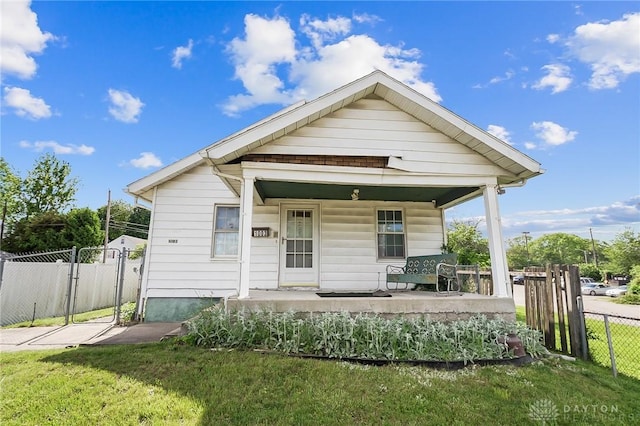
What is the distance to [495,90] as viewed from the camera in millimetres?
12680

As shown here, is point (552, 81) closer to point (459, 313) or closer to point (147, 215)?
point (459, 313)

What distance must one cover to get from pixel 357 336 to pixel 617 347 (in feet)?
20.4

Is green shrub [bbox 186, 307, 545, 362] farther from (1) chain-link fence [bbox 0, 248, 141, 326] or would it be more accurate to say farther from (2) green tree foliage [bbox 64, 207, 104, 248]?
(2) green tree foliage [bbox 64, 207, 104, 248]

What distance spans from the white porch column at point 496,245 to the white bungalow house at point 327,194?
0.07 feet

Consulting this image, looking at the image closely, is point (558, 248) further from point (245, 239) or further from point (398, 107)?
point (245, 239)

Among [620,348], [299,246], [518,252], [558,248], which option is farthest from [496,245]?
[558,248]

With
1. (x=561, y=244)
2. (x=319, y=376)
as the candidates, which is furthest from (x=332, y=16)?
(x=561, y=244)

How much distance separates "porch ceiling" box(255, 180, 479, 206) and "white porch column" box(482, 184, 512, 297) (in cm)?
60

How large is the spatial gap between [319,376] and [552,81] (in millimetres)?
13658

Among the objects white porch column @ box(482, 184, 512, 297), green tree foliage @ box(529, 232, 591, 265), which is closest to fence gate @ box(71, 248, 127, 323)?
white porch column @ box(482, 184, 512, 297)

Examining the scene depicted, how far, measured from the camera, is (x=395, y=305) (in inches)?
193

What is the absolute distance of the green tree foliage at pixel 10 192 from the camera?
2348 cm

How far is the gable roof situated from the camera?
17.1 ft

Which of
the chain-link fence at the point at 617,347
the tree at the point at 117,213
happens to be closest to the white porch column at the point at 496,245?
the chain-link fence at the point at 617,347
